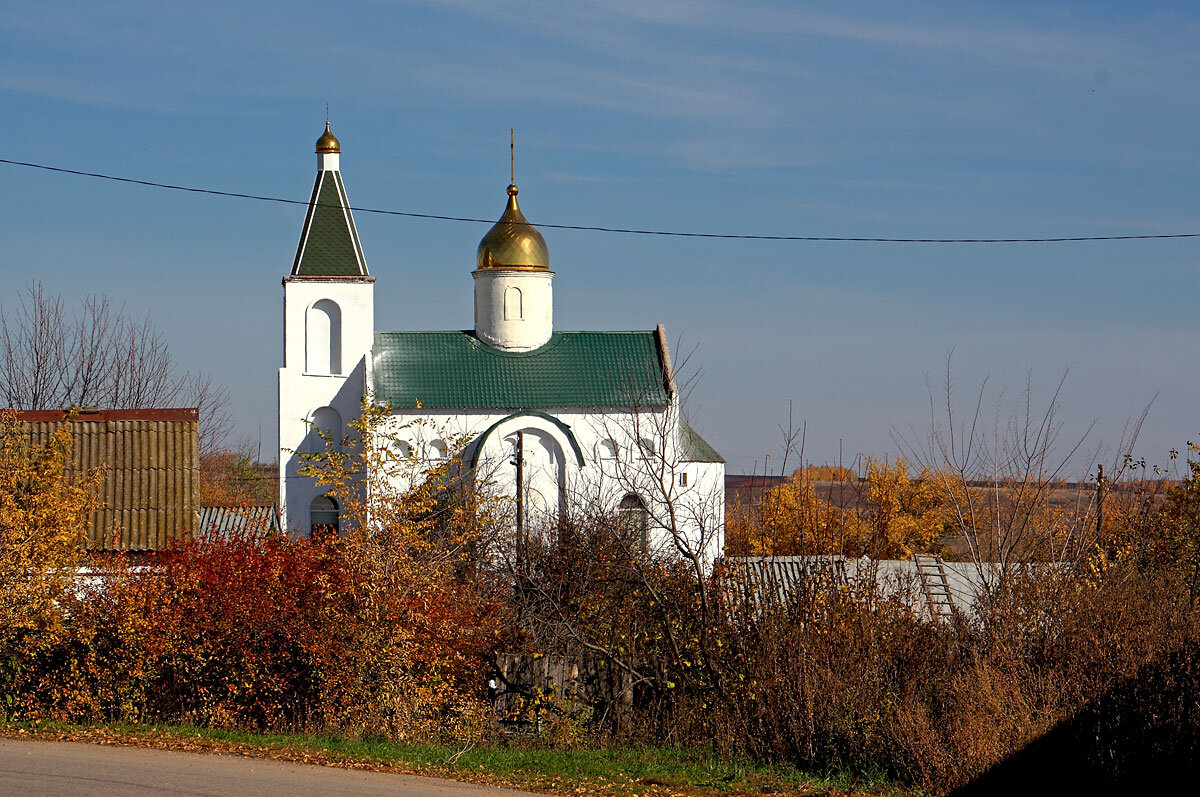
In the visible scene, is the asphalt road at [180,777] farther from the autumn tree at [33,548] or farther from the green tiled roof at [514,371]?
the green tiled roof at [514,371]

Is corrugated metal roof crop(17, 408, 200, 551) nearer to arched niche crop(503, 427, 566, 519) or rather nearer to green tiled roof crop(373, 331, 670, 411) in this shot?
arched niche crop(503, 427, 566, 519)

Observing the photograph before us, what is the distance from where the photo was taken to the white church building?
33.8m

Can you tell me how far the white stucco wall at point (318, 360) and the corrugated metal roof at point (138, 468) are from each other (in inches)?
618

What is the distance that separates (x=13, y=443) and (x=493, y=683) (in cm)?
604

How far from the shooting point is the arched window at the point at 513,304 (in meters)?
36.9

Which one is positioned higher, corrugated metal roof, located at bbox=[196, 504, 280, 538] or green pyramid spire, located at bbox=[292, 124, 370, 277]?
green pyramid spire, located at bbox=[292, 124, 370, 277]

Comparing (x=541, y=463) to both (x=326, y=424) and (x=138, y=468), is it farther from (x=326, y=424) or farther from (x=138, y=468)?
(x=138, y=468)

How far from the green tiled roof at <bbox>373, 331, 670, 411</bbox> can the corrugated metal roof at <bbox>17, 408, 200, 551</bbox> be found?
15182 mm

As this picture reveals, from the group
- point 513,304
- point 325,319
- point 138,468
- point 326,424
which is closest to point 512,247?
point 513,304

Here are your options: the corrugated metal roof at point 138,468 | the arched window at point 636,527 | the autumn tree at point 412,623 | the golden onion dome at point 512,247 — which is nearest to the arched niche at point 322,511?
the golden onion dome at point 512,247

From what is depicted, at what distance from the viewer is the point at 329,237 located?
1407 inches

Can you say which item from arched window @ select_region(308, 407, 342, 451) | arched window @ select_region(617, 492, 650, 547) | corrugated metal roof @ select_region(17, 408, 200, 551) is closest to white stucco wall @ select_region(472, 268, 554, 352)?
arched window @ select_region(308, 407, 342, 451)

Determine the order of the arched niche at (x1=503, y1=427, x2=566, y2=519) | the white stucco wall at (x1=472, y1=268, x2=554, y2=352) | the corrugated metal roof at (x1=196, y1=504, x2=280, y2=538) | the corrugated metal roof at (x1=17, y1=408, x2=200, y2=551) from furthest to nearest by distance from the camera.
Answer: the white stucco wall at (x1=472, y1=268, x2=554, y2=352) → the arched niche at (x1=503, y1=427, x2=566, y2=519) → the corrugated metal roof at (x1=196, y1=504, x2=280, y2=538) → the corrugated metal roof at (x1=17, y1=408, x2=200, y2=551)

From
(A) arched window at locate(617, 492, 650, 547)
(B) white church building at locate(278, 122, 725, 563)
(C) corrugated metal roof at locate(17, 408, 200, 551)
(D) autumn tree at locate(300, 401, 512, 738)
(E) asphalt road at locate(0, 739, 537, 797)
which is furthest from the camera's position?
(B) white church building at locate(278, 122, 725, 563)
